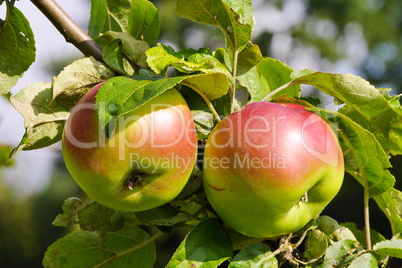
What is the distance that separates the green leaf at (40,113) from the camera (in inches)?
24.1

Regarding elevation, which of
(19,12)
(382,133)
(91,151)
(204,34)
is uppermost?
(19,12)

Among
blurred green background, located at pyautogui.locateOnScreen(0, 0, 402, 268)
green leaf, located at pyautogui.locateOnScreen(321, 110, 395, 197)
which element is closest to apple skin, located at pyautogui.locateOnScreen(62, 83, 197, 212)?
green leaf, located at pyautogui.locateOnScreen(321, 110, 395, 197)

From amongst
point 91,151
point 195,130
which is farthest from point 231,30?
point 91,151

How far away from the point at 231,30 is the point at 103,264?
1.35 ft

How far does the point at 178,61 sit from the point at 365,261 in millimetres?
349

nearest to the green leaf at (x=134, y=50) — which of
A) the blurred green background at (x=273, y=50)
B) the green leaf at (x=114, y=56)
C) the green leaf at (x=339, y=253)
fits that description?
the green leaf at (x=114, y=56)

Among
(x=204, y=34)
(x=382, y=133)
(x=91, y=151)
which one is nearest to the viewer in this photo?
(x=91, y=151)

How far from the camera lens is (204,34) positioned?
1045 cm

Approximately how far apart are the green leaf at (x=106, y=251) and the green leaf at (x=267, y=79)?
0.29 meters

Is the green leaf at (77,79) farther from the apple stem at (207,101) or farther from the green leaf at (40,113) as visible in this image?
the apple stem at (207,101)

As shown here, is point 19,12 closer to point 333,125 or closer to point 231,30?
point 231,30

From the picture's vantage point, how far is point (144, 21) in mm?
695

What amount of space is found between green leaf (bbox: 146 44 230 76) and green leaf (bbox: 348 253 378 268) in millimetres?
291

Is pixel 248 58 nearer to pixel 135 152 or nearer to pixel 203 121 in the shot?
pixel 203 121
